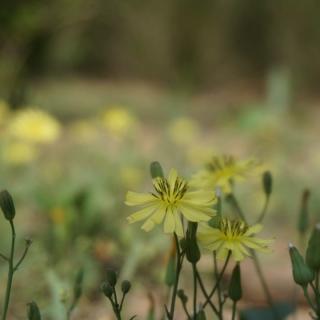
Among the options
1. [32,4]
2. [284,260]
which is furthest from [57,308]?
[32,4]

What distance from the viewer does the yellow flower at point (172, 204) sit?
906mm

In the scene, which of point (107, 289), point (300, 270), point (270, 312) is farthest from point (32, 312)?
point (270, 312)

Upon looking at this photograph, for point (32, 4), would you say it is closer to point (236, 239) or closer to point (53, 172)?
point (53, 172)

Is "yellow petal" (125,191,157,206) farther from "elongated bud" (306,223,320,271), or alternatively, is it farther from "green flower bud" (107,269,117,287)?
"elongated bud" (306,223,320,271)

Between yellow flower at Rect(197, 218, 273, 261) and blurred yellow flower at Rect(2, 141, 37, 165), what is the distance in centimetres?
156

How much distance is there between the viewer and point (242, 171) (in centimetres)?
118

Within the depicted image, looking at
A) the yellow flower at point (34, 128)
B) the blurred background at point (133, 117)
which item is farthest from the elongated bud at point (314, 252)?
the yellow flower at point (34, 128)

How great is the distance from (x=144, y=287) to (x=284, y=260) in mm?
478

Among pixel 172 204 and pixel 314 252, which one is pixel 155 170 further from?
pixel 314 252

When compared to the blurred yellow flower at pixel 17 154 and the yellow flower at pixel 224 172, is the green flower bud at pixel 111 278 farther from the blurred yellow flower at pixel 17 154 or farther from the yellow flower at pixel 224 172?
the blurred yellow flower at pixel 17 154

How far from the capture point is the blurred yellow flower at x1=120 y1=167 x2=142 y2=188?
8.46ft

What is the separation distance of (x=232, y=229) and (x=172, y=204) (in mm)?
81

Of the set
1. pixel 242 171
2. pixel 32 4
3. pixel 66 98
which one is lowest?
pixel 242 171

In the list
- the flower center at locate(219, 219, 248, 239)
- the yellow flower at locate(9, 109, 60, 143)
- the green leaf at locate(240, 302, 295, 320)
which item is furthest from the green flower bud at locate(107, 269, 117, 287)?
the yellow flower at locate(9, 109, 60, 143)
